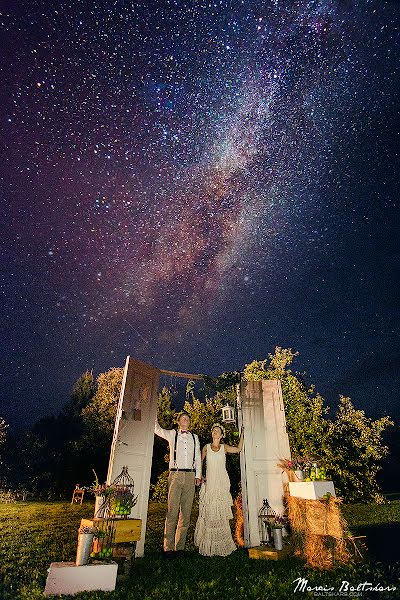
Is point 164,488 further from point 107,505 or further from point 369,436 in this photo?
point 107,505

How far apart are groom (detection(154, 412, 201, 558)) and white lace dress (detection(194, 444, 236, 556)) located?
1.17 ft

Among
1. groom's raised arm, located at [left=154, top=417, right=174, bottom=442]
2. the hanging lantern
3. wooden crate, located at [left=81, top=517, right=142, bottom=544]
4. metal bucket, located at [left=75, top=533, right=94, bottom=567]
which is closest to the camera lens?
metal bucket, located at [left=75, top=533, right=94, bottom=567]

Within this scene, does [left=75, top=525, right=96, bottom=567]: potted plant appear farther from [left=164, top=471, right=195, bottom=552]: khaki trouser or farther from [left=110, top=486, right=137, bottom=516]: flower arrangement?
[left=164, top=471, right=195, bottom=552]: khaki trouser

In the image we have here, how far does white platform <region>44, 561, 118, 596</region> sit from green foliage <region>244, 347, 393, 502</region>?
12.3 metres

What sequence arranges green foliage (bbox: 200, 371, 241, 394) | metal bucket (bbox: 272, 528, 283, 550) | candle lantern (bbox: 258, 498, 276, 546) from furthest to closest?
green foliage (bbox: 200, 371, 241, 394) < candle lantern (bbox: 258, 498, 276, 546) < metal bucket (bbox: 272, 528, 283, 550)

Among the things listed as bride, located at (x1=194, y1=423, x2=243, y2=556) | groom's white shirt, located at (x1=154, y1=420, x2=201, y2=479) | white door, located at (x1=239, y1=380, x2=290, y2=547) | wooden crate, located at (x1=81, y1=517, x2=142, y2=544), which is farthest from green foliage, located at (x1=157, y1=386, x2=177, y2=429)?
wooden crate, located at (x1=81, y1=517, x2=142, y2=544)

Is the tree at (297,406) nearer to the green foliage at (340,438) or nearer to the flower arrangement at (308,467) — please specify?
the green foliage at (340,438)

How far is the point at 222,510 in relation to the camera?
24.9 ft

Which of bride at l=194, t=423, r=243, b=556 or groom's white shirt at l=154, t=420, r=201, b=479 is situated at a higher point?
groom's white shirt at l=154, t=420, r=201, b=479

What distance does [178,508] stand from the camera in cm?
734

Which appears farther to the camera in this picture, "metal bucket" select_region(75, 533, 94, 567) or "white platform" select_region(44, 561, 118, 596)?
"metal bucket" select_region(75, 533, 94, 567)

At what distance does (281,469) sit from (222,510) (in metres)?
1.70

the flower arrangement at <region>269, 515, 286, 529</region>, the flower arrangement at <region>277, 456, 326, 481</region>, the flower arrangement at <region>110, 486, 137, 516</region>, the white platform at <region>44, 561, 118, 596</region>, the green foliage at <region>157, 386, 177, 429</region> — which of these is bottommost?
the white platform at <region>44, 561, 118, 596</region>

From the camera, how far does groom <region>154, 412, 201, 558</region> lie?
707cm
